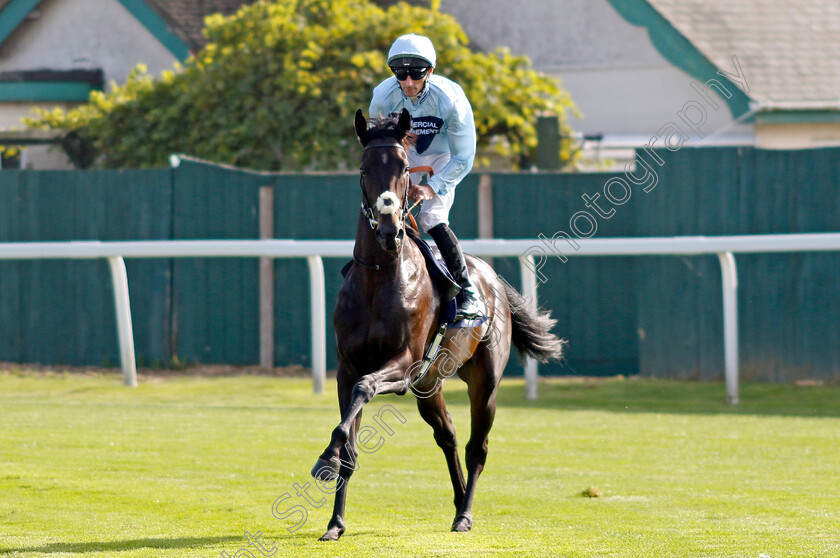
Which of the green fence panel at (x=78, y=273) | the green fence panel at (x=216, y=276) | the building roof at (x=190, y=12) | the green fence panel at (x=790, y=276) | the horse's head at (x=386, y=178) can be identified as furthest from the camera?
Result: the building roof at (x=190, y=12)

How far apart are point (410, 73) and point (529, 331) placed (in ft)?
7.08

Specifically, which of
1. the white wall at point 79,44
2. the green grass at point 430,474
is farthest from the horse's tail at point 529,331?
the white wall at point 79,44

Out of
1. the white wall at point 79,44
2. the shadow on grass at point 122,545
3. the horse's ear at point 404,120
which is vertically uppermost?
the white wall at point 79,44

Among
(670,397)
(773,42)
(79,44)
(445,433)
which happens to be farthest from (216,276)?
(79,44)

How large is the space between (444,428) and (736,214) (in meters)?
6.06

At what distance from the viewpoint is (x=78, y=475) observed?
7227 mm

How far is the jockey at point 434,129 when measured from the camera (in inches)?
245

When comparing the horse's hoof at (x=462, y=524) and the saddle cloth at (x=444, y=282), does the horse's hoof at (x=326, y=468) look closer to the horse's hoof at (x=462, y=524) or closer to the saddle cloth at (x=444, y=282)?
the horse's hoof at (x=462, y=524)

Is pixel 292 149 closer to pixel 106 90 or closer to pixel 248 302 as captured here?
pixel 248 302

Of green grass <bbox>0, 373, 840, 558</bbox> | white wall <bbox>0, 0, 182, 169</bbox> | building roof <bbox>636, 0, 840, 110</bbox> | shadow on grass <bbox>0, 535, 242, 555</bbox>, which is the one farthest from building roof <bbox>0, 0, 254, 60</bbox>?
shadow on grass <bbox>0, 535, 242, 555</bbox>

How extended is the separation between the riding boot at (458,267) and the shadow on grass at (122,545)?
1.79 m

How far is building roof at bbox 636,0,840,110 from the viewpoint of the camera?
16.0 m

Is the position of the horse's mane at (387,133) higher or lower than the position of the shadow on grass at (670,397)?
higher

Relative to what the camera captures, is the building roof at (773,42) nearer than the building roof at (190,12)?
Yes
